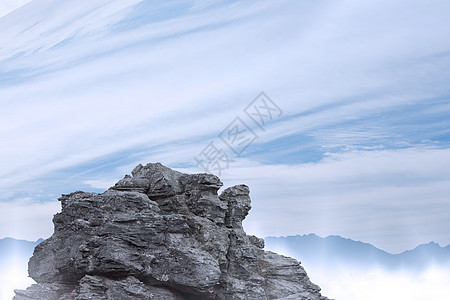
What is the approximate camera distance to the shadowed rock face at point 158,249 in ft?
125

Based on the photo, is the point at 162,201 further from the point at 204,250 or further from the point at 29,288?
the point at 29,288

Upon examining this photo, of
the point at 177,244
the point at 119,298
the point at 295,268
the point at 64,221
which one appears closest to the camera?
the point at 119,298

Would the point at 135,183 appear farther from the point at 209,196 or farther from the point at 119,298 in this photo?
the point at 119,298

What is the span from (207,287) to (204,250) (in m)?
3.26

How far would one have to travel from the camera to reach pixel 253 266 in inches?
1697

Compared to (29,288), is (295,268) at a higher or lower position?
higher

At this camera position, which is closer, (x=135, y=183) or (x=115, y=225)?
(x=115, y=225)

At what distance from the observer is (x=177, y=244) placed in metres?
39.2

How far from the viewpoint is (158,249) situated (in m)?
39.0

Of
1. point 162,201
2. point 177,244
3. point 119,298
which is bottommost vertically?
point 119,298

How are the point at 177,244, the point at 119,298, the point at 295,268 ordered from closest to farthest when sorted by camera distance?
the point at 119,298
the point at 177,244
the point at 295,268

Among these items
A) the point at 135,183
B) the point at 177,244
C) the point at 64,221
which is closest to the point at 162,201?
the point at 135,183

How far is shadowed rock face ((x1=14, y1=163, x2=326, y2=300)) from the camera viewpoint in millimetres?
38156

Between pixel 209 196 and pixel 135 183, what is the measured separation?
22.2 feet
